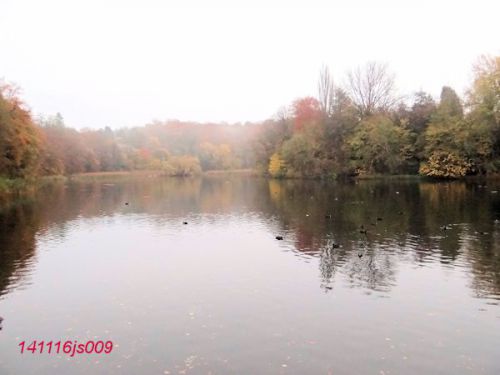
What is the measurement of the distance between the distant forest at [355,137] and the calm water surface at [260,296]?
39310 mm

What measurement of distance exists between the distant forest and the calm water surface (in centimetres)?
3931

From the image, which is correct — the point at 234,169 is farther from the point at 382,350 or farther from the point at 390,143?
the point at 382,350

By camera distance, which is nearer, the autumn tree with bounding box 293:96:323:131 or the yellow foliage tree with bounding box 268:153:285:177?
the yellow foliage tree with bounding box 268:153:285:177

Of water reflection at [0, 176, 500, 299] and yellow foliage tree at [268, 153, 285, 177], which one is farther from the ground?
yellow foliage tree at [268, 153, 285, 177]

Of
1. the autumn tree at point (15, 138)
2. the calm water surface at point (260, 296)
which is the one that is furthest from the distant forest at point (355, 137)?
the calm water surface at point (260, 296)

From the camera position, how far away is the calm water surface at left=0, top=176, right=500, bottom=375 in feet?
34.6

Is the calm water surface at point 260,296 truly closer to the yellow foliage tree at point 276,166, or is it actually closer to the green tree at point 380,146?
the green tree at point 380,146

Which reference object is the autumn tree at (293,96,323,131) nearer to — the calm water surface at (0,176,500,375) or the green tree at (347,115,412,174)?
the green tree at (347,115,412,174)

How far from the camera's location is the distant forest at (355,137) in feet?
205

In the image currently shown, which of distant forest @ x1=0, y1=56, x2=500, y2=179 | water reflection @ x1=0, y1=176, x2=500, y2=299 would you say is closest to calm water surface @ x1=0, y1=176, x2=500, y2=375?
water reflection @ x1=0, y1=176, x2=500, y2=299

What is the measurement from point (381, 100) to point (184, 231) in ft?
234

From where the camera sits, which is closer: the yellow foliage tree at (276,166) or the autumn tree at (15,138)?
the autumn tree at (15,138)

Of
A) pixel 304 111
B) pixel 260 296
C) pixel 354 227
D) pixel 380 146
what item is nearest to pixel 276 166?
pixel 304 111

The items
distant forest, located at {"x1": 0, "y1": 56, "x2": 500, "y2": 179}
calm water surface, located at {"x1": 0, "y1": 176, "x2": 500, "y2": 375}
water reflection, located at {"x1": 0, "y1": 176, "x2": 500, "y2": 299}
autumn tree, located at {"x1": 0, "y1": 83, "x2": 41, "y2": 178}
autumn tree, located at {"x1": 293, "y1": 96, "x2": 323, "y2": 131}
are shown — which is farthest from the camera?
autumn tree, located at {"x1": 293, "y1": 96, "x2": 323, "y2": 131}
